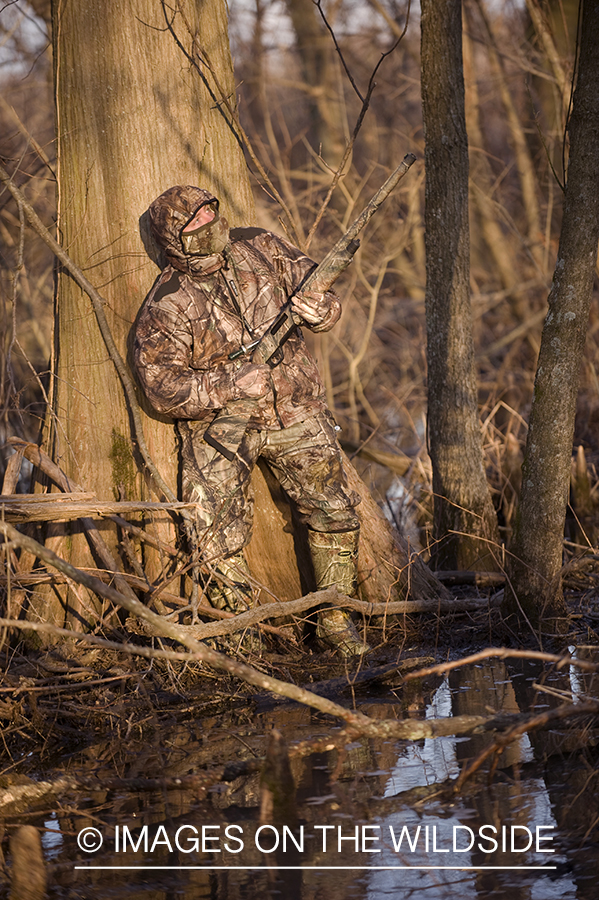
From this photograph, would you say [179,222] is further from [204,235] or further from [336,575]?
[336,575]

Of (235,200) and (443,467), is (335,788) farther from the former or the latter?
(235,200)

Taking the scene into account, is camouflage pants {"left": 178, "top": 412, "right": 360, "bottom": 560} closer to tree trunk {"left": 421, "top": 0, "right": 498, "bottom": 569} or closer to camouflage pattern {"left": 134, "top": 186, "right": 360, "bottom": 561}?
camouflage pattern {"left": 134, "top": 186, "right": 360, "bottom": 561}

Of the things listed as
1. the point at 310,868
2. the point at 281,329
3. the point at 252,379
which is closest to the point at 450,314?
the point at 281,329

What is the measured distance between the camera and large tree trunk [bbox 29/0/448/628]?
16.4ft

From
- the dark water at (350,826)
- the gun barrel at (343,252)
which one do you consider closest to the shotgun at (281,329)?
the gun barrel at (343,252)

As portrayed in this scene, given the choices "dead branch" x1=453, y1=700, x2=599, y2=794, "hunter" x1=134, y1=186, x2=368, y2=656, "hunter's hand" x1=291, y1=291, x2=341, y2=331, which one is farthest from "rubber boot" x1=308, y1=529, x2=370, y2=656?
"dead branch" x1=453, y1=700, x2=599, y2=794

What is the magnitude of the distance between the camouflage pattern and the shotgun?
5 centimetres

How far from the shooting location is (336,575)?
5004 mm

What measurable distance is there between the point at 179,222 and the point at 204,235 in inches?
5.7

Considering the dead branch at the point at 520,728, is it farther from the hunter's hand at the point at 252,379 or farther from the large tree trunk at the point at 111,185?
the large tree trunk at the point at 111,185

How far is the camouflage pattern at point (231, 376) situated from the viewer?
14.8 ft

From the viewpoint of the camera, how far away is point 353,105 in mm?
18766

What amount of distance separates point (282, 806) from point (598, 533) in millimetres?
4760

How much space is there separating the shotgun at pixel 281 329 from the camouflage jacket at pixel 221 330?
5 cm
